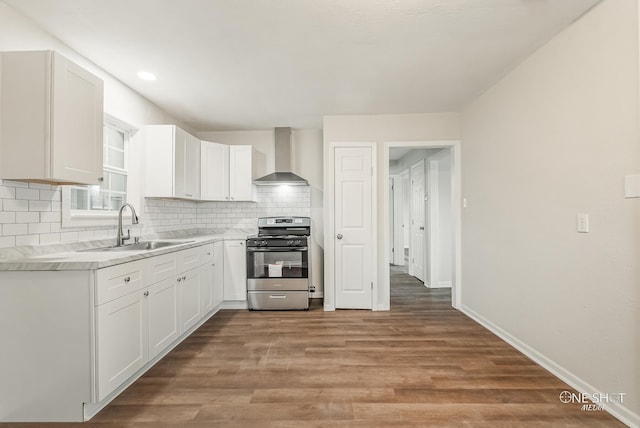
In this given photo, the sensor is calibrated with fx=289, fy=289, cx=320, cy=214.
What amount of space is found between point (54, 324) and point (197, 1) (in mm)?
2053

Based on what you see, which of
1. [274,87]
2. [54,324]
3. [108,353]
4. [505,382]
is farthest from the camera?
[274,87]

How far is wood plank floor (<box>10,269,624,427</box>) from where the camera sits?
1.69 m

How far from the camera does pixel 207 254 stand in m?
3.26

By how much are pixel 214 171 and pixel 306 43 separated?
90.4 inches

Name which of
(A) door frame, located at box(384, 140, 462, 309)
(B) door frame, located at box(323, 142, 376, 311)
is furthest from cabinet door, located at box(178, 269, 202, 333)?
(A) door frame, located at box(384, 140, 462, 309)

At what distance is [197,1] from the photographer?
1729 millimetres

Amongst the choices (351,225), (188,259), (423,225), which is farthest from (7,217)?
(423,225)

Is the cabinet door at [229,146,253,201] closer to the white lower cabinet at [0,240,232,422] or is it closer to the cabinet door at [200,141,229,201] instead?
the cabinet door at [200,141,229,201]

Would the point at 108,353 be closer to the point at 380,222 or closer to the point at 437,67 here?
the point at 380,222

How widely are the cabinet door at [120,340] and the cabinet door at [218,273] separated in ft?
4.37

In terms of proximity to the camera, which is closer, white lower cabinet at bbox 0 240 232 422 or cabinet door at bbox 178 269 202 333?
white lower cabinet at bbox 0 240 232 422

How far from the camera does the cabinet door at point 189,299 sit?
2670 millimetres

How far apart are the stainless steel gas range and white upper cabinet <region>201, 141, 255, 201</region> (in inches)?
29.1

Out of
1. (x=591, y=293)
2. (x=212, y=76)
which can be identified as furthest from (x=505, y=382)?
(x=212, y=76)
